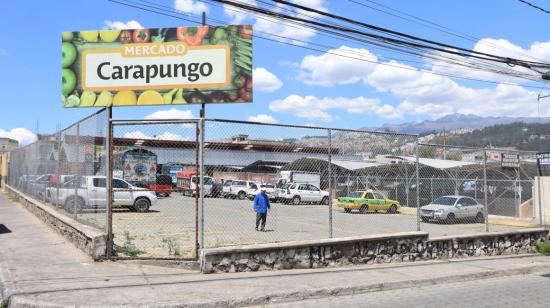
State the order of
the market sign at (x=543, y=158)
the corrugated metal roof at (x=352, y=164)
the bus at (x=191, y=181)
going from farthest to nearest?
1. the market sign at (x=543, y=158)
2. the corrugated metal roof at (x=352, y=164)
3. the bus at (x=191, y=181)

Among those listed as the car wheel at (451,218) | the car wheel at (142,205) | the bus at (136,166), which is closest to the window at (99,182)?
the bus at (136,166)

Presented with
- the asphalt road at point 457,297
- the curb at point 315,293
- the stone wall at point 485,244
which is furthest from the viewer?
the stone wall at point 485,244

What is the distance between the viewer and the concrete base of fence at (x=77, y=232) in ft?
32.3

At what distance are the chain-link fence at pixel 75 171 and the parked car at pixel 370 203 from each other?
7050 millimetres

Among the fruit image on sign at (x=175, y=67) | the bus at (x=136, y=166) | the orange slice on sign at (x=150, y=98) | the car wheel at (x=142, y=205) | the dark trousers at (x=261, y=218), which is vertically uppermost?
the fruit image on sign at (x=175, y=67)

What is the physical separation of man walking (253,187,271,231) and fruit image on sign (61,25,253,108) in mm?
2380

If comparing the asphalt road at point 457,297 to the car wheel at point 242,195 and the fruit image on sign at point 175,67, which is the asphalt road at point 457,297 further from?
the fruit image on sign at point 175,67

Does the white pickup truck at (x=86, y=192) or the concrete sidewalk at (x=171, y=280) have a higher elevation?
the white pickup truck at (x=86, y=192)

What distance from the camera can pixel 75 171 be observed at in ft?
41.4

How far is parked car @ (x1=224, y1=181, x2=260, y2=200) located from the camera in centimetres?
1086

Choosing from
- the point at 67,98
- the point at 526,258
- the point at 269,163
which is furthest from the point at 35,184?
the point at 526,258

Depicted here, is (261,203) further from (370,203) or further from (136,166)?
(370,203)

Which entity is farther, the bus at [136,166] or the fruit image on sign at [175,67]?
the fruit image on sign at [175,67]

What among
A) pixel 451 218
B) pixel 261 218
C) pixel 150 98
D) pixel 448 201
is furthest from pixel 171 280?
pixel 448 201
